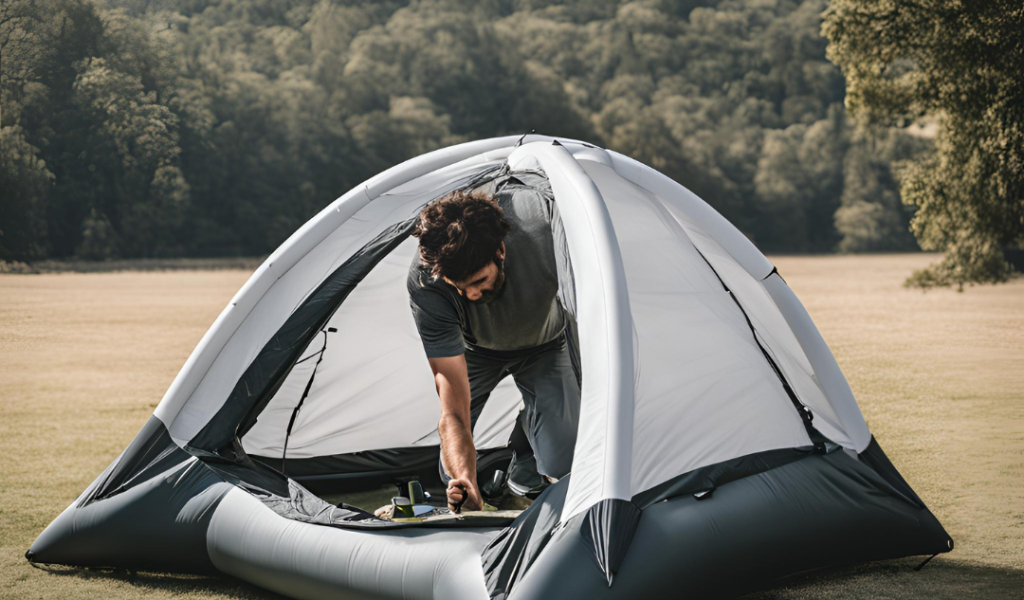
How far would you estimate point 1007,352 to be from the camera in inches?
323

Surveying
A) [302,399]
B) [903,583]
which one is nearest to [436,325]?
[302,399]

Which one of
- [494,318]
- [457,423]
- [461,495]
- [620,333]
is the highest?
[620,333]

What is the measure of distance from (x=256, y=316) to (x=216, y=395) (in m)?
0.30

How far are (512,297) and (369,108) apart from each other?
28155mm

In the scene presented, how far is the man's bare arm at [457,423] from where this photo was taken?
2.71 metres

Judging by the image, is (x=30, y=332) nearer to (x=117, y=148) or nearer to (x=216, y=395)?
(x=117, y=148)

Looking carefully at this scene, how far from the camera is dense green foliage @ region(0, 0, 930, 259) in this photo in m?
6.01

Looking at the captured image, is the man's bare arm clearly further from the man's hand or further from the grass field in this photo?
the grass field

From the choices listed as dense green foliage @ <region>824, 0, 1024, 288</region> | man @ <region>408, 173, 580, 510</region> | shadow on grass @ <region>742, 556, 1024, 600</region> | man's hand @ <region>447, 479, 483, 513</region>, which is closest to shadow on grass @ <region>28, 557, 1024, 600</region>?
shadow on grass @ <region>742, 556, 1024, 600</region>

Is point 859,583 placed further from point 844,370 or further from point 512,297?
point 844,370

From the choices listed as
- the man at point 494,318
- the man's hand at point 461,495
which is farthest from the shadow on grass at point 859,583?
the man at point 494,318

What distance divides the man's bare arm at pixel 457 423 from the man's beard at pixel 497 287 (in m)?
0.20

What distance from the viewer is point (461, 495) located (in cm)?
262

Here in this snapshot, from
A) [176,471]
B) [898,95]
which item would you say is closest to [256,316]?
[176,471]
